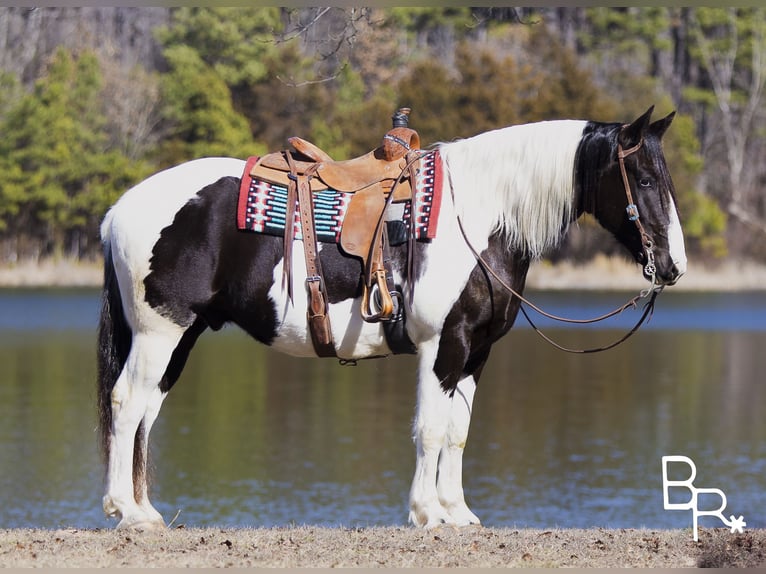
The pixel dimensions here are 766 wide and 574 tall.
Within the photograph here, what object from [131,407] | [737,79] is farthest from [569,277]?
[131,407]

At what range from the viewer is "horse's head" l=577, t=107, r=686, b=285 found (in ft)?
18.4

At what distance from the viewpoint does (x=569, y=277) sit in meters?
40.6

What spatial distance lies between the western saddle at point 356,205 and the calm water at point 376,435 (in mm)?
4235

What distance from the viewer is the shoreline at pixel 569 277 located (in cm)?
3866

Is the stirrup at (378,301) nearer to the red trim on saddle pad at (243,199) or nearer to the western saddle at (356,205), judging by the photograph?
the western saddle at (356,205)

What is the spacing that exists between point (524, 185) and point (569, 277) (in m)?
35.2

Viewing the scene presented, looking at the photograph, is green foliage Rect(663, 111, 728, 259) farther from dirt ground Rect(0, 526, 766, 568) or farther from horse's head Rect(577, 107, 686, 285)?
dirt ground Rect(0, 526, 766, 568)

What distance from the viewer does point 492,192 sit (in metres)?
5.84

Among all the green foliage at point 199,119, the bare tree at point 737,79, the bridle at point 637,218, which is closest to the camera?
the bridle at point 637,218

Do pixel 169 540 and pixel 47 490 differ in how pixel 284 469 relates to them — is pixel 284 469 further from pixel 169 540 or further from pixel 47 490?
pixel 169 540

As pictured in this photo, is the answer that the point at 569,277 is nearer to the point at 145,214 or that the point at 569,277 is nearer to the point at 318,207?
the point at 318,207

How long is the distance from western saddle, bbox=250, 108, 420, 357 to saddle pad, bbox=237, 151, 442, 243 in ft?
0.09

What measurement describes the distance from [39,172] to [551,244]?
38.9 metres

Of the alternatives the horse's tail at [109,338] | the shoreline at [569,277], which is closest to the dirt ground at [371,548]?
the horse's tail at [109,338]
